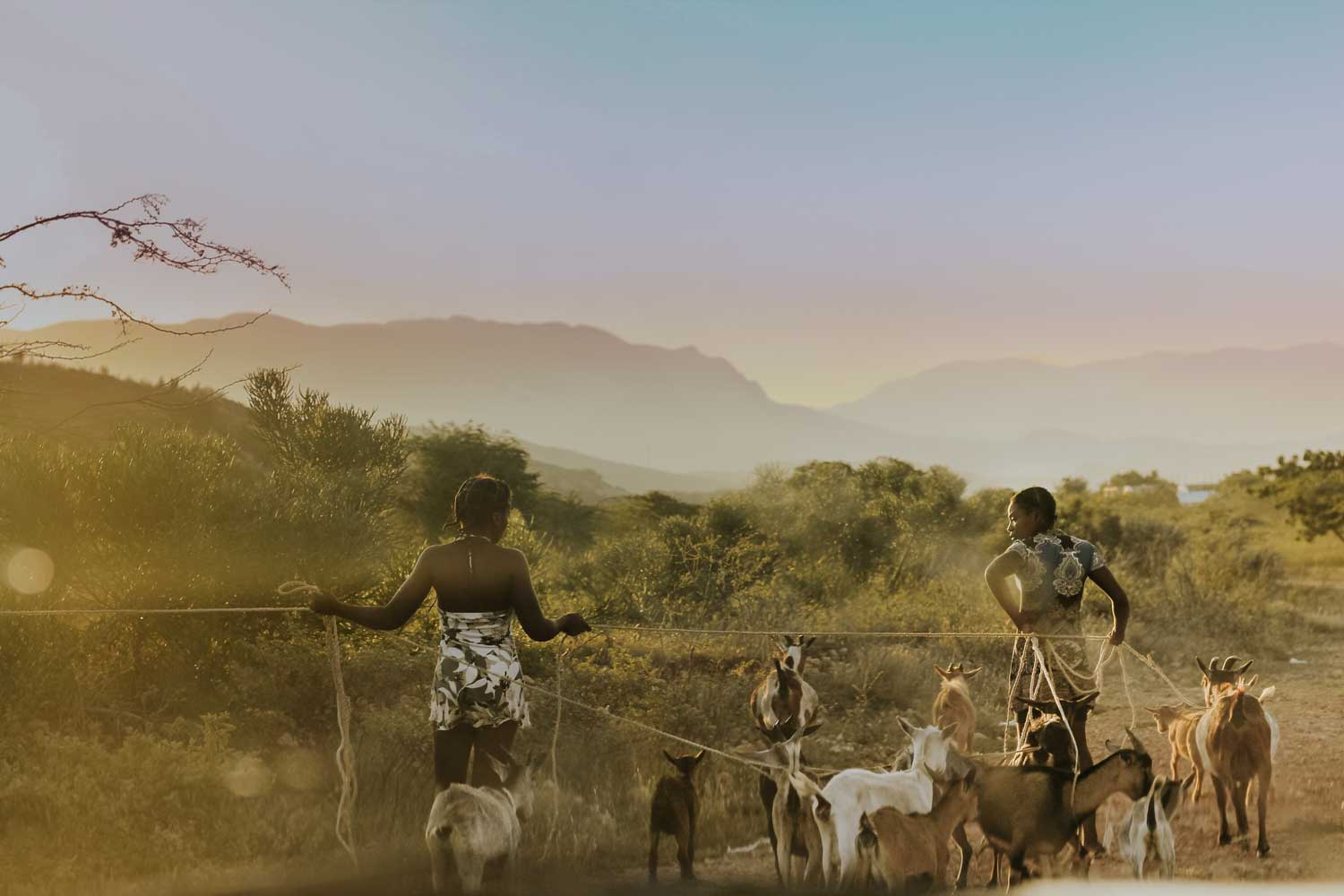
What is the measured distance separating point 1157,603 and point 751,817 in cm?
1474

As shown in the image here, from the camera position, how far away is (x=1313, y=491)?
1524 inches

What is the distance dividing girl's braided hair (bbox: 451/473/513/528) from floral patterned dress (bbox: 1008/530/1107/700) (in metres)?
2.92

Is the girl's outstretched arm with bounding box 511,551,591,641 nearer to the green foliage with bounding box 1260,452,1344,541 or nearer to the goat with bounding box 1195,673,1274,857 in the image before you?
the goat with bounding box 1195,673,1274,857

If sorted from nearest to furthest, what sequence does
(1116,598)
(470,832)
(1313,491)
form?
1. (470,832)
2. (1116,598)
3. (1313,491)

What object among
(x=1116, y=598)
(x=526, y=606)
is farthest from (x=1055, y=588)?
(x=526, y=606)

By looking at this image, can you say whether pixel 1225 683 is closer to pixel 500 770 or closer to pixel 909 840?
pixel 909 840

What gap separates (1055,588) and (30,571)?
7293mm

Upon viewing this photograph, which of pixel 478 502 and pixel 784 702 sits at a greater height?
pixel 478 502

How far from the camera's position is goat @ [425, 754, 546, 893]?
4.50 metres

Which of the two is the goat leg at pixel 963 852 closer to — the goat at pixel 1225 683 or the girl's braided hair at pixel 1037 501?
the girl's braided hair at pixel 1037 501

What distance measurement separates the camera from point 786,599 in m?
16.2

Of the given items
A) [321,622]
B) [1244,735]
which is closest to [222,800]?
[321,622]

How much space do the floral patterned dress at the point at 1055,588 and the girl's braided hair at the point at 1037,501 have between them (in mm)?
125

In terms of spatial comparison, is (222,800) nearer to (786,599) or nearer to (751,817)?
(751,817)
